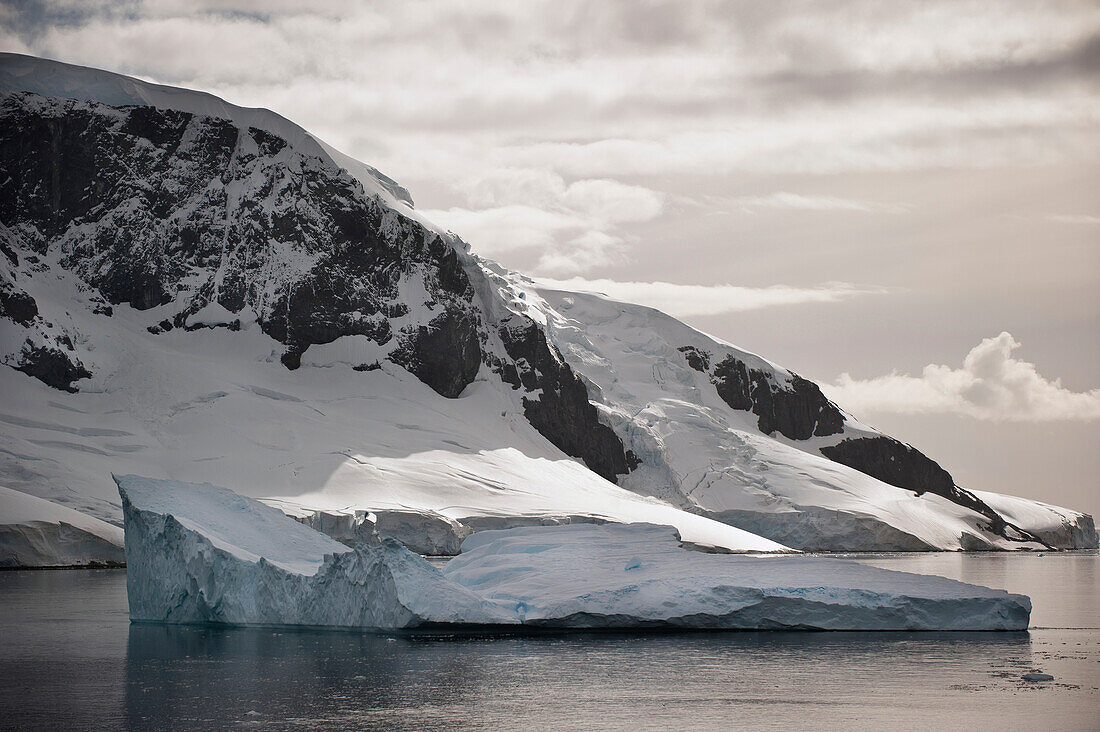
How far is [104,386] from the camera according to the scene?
86125mm

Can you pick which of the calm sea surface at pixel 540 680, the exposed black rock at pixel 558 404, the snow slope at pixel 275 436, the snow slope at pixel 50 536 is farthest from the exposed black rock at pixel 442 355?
the calm sea surface at pixel 540 680

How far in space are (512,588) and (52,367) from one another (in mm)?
66988

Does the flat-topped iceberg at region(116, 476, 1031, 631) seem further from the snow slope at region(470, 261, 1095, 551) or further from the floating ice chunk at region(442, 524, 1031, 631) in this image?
the snow slope at region(470, 261, 1095, 551)

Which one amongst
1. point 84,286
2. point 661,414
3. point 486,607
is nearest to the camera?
point 486,607

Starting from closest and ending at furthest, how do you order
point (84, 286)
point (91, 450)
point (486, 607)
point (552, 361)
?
1. point (486, 607)
2. point (91, 450)
3. point (84, 286)
4. point (552, 361)

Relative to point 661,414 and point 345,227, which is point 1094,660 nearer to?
point 345,227

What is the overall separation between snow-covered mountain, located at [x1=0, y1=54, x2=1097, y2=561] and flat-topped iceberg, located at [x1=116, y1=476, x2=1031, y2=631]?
42.4 metres

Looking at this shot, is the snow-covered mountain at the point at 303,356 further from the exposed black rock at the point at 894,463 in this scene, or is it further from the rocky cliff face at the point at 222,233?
the exposed black rock at the point at 894,463

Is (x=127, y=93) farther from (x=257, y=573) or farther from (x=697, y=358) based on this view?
(x=257, y=573)

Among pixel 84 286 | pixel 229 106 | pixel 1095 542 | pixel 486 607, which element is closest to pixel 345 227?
pixel 229 106

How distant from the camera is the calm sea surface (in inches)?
723

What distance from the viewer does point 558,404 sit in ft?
360

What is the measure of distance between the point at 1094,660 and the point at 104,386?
75113mm

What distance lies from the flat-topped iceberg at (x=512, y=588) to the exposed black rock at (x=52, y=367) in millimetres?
58465
